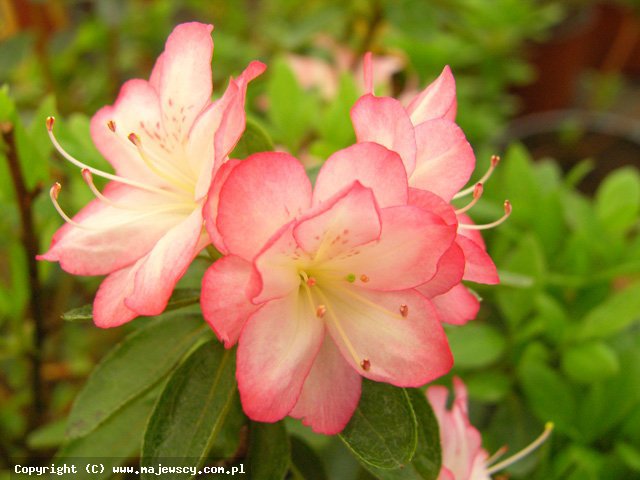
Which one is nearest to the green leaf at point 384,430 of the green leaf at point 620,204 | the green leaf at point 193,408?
the green leaf at point 193,408

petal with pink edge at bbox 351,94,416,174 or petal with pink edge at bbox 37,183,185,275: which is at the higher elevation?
petal with pink edge at bbox 351,94,416,174

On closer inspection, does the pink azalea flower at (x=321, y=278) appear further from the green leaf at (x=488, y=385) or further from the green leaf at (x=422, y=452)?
the green leaf at (x=488, y=385)

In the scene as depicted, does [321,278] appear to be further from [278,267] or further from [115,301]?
[115,301]

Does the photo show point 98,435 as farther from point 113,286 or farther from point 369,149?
point 369,149

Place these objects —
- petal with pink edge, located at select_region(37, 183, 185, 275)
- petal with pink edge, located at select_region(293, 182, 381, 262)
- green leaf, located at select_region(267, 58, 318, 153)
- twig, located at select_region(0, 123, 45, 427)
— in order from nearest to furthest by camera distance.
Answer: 1. petal with pink edge, located at select_region(293, 182, 381, 262)
2. petal with pink edge, located at select_region(37, 183, 185, 275)
3. twig, located at select_region(0, 123, 45, 427)
4. green leaf, located at select_region(267, 58, 318, 153)

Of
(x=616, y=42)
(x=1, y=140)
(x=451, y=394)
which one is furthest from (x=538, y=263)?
(x=616, y=42)

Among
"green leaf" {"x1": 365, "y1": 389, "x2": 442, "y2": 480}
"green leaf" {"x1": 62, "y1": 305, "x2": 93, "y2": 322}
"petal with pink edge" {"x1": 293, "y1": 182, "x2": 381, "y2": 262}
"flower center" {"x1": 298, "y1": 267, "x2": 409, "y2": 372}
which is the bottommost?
"green leaf" {"x1": 365, "y1": 389, "x2": 442, "y2": 480}

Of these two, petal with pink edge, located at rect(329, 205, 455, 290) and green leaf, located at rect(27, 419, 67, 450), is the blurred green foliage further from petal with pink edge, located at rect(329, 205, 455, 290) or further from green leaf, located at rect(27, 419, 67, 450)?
petal with pink edge, located at rect(329, 205, 455, 290)

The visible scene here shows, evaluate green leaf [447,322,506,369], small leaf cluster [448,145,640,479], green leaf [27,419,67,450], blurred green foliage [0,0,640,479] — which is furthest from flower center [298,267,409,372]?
green leaf [27,419,67,450]
